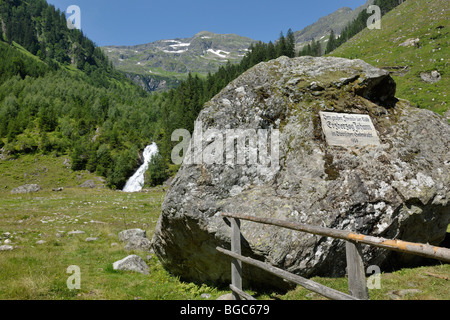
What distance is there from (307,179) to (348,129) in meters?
2.45

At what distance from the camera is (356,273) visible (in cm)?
350

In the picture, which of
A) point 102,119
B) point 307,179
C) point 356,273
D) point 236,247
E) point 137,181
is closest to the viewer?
point 356,273

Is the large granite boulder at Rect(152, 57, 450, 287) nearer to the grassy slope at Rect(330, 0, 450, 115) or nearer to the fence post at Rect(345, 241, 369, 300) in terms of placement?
the fence post at Rect(345, 241, 369, 300)

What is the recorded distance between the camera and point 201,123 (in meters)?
9.38

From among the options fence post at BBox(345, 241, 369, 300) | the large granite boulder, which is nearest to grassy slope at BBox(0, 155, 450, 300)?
the large granite boulder

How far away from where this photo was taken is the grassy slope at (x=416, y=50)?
45.9 m

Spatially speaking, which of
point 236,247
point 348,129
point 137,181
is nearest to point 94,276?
point 236,247

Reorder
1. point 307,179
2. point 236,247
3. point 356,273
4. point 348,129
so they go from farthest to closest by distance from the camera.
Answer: point 348,129 < point 307,179 < point 236,247 < point 356,273

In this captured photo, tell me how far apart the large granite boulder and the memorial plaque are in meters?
0.12

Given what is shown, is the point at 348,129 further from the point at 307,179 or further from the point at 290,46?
the point at 290,46

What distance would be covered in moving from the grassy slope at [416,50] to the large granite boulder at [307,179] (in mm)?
38129

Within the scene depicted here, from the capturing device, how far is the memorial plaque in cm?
830
